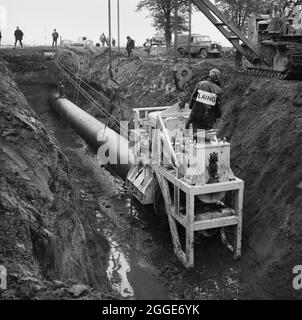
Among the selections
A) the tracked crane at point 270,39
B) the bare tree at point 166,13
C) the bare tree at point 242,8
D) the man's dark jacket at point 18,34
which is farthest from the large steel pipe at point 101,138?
the bare tree at point 242,8

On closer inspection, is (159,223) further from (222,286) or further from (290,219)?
(290,219)

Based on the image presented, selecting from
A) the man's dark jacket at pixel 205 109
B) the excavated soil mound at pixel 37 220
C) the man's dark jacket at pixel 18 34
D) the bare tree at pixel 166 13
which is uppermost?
the bare tree at pixel 166 13

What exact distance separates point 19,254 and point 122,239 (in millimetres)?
5671

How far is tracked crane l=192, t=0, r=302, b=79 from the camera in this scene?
13039 mm

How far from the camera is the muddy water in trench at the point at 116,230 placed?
9.02 meters

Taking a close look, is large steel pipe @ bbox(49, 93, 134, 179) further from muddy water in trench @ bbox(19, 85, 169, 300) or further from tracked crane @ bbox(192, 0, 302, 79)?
tracked crane @ bbox(192, 0, 302, 79)

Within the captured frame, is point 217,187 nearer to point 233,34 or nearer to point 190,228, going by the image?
point 190,228

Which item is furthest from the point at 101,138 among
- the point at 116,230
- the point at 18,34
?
the point at 18,34

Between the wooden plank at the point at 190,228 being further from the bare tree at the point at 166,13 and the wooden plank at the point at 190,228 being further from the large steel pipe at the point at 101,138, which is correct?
the bare tree at the point at 166,13

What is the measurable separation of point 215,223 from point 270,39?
27.7ft

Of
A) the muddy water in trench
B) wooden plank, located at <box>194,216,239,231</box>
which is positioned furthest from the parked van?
wooden plank, located at <box>194,216,239,231</box>

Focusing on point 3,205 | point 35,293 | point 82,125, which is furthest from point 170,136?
point 82,125

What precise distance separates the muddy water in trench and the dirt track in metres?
0.03

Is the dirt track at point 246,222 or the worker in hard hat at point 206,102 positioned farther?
the worker in hard hat at point 206,102
